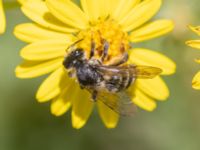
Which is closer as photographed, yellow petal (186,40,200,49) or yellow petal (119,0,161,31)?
yellow petal (186,40,200,49)

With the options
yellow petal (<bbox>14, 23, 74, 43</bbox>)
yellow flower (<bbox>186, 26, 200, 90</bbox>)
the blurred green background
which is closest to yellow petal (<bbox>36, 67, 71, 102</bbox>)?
yellow petal (<bbox>14, 23, 74, 43</bbox>)

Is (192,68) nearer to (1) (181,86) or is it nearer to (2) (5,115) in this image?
(1) (181,86)

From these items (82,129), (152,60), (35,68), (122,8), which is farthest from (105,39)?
(82,129)

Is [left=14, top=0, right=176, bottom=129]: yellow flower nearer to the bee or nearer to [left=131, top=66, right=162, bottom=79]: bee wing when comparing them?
the bee

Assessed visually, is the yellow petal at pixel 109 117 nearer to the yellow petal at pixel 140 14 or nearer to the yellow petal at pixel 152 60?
the yellow petal at pixel 152 60

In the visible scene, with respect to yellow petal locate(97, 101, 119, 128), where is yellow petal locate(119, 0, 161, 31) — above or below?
above

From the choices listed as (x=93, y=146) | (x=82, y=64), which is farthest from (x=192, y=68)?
(x=82, y=64)

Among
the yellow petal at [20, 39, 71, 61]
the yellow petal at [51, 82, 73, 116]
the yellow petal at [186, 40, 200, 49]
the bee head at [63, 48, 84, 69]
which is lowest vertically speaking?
the yellow petal at [51, 82, 73, 116]
